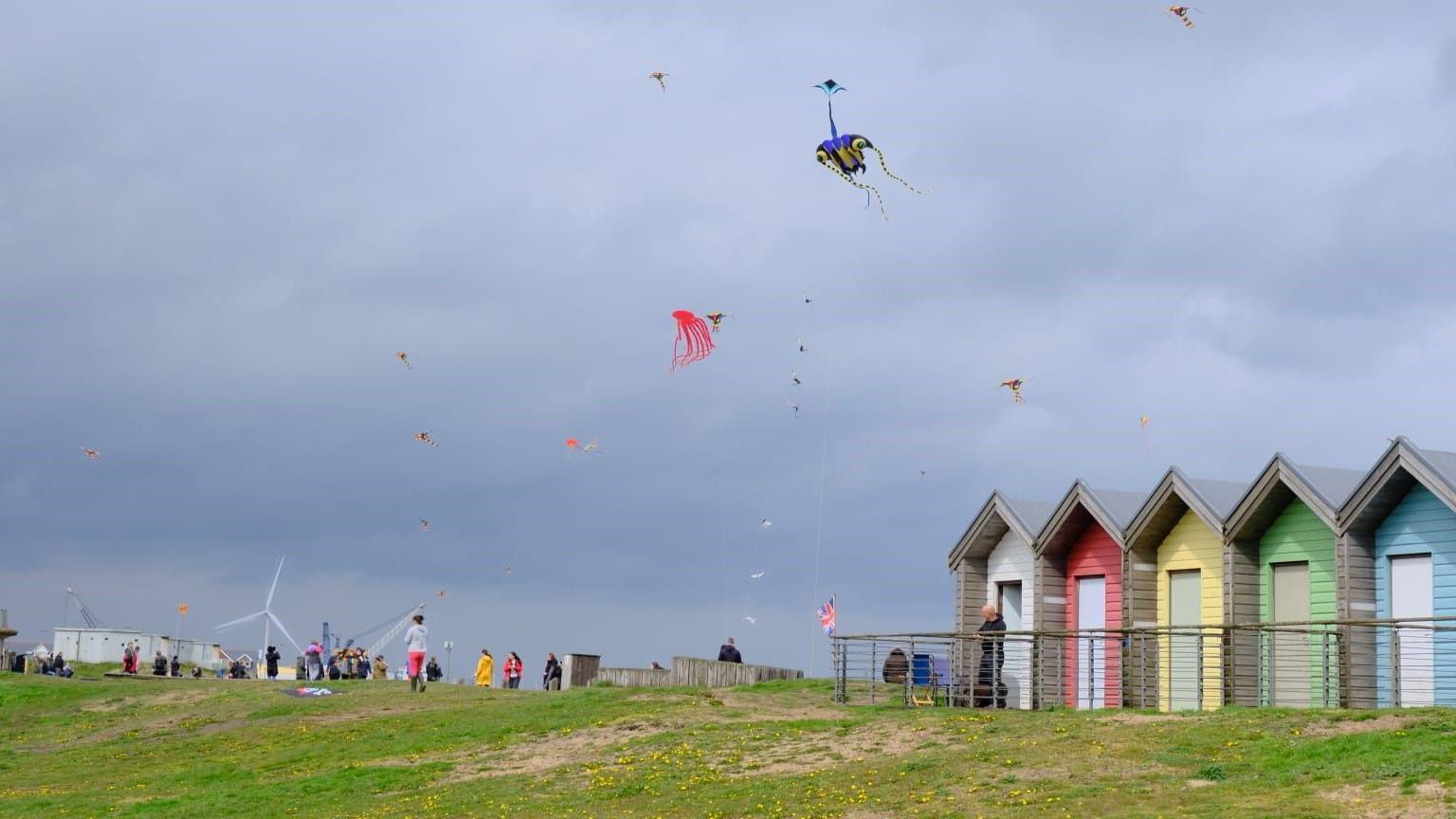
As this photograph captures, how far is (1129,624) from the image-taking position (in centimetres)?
3397

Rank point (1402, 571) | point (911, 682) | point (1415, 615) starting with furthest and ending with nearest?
point (911, 682) < point (1402, 571) < point (1415, 615)

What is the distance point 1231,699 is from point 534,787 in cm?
1374

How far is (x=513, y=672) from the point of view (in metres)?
49.7

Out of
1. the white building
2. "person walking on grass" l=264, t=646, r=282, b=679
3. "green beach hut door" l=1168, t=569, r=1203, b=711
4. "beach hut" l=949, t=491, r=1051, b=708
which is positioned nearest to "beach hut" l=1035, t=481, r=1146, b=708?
"beach hut" l=949, t=491, r=1051, b=708

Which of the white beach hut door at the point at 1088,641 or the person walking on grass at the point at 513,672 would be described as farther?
the person walking on grass at the point at 513,672

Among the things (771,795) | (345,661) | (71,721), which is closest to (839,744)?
(771,795)

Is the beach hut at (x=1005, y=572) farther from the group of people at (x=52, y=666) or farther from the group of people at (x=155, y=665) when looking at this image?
the group of people at (x=52, y=666)

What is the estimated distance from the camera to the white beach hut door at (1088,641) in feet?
115

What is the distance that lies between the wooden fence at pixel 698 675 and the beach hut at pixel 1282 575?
1348 cm

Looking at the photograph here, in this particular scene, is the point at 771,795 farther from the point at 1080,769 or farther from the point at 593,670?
the point at 593,670

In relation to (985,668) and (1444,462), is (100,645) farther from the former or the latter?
(1444,462)

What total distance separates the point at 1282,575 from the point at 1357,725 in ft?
32.9

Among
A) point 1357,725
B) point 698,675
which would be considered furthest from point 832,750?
point 698,675

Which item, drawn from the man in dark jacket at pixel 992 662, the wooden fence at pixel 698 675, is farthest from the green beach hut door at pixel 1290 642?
the wooden fence at pixel 698 675
